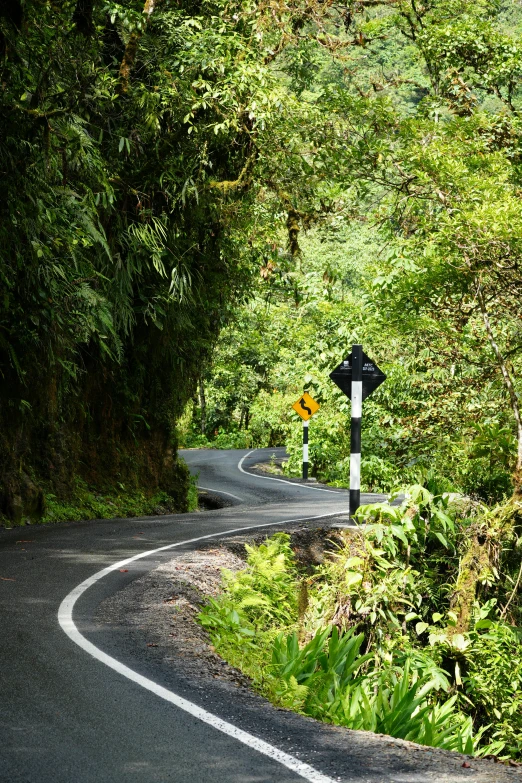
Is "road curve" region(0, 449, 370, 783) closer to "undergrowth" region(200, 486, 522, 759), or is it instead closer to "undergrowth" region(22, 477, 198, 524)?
"undergrowth" region(200, 486, 522, 759)

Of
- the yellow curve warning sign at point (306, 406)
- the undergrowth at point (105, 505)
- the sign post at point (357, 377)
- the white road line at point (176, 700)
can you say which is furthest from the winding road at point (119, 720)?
the yellow curve warning sign at point (306, 406)

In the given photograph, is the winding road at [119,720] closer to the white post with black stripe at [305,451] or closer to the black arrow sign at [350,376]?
the black arrow sign at [350,376]

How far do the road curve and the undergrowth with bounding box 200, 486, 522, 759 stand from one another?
1186 millimetres

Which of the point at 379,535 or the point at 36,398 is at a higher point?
the point at 36,398

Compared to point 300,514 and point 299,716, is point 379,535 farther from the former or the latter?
point 300,514

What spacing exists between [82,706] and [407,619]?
4.61m

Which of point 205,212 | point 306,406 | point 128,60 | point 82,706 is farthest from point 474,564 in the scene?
point 306,406

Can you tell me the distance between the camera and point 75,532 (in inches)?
499

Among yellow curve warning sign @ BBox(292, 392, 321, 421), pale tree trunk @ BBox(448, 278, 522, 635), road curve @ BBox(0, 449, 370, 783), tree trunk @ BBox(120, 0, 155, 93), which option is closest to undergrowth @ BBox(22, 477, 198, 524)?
road curve @ BBox(0, 449, 370, 783)

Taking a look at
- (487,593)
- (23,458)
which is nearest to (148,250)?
(23,458)

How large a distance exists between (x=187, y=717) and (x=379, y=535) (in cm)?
458

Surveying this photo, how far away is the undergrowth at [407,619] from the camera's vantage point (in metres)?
7.21

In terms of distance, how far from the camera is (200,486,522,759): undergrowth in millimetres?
7207

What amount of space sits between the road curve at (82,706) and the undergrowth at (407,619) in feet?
3.89
